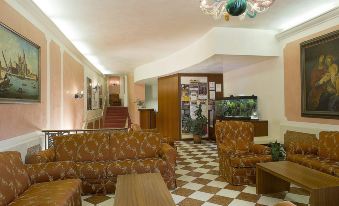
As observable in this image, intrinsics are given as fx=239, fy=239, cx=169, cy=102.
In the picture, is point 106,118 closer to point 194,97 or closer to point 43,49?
point 194,97

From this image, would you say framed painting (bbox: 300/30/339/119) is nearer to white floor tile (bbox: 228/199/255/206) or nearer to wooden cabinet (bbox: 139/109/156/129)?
white floor tile (bbox: 228/199/255/206)

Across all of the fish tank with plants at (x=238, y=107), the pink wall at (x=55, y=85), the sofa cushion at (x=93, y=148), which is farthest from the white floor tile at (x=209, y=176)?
the pink wall at (x=55, y=85)

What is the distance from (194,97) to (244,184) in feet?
15.7

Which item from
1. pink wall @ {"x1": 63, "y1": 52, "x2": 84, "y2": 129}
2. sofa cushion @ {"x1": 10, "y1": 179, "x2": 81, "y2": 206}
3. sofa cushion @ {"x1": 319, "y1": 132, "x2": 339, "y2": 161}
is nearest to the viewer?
sofa cushion @ {"x1": 10, "y1": 179, "x2": 81, "y2": 206}

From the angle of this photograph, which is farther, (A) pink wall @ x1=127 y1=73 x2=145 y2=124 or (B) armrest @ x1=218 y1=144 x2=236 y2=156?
(A) pink wall @ x1=127 y1=73 x2=145 y2=124

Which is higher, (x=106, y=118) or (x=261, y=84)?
(x=261, y=84)

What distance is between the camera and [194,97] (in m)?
8.32

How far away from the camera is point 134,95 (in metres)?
12.2

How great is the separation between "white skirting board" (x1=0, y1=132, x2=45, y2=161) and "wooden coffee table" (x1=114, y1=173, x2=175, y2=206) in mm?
1473

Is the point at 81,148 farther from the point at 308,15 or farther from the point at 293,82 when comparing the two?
the point at 308,15

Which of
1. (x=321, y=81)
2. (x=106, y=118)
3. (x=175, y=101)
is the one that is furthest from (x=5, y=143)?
(x=106, y=118)

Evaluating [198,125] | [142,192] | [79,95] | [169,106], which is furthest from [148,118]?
[142,192]

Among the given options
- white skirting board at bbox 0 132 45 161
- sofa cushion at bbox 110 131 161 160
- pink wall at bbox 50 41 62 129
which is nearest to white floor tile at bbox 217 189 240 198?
sofa cushion at bbox 110 131 161 160

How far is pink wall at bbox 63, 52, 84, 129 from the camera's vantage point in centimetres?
577
